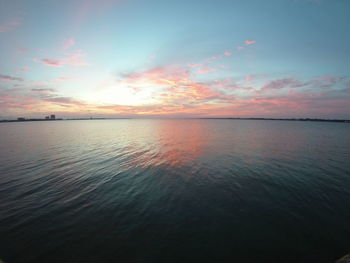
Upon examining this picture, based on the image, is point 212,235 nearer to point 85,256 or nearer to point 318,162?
point 85,256

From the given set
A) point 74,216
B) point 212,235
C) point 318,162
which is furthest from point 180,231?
point 318,162

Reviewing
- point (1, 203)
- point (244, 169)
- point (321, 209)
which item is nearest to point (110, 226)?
point (1, 203)

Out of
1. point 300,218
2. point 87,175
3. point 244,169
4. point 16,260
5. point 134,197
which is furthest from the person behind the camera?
point 244,169

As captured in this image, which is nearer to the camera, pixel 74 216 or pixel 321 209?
pixel 74 216

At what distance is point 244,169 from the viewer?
1900 cm

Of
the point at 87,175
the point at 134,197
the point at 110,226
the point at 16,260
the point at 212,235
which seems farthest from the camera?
the point at 87,175

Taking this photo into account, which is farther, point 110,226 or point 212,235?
point 110,226

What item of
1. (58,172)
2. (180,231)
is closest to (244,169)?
(180,231)

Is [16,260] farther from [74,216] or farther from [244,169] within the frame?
[244,169]

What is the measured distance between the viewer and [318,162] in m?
22.3

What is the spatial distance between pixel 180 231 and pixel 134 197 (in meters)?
5.52

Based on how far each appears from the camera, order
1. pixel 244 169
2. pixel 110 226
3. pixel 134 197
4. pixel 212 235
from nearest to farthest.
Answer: pixel 212 235 < pixel 110 226 < pixel 134 197 < pixel 244 169

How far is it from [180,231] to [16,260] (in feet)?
28.2

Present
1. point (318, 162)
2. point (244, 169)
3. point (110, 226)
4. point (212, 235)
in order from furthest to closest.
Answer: point (318, 162) → point (244, 169) → point (110, 226) → point (212, 235)
